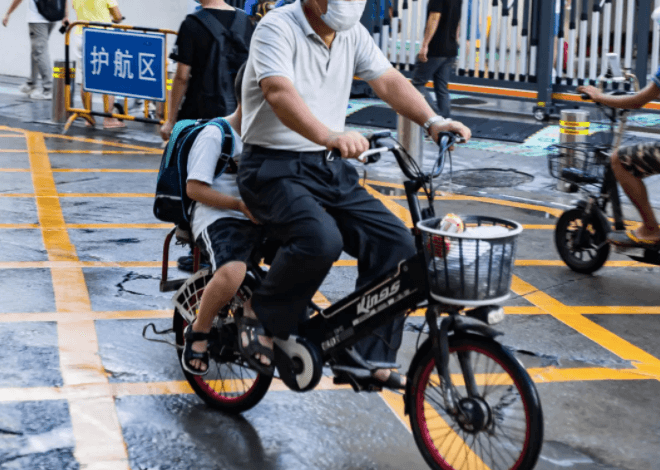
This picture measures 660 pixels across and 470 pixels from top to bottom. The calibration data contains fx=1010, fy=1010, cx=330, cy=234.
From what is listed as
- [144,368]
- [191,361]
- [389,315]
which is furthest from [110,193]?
[389,315]

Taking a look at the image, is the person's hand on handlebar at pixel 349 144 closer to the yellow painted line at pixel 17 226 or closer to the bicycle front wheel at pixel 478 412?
the bicycle front wheel at pixel 478 412

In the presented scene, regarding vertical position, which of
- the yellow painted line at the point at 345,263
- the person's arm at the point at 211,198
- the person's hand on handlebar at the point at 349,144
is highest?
the person's hand on handlebar at the point at 349,144

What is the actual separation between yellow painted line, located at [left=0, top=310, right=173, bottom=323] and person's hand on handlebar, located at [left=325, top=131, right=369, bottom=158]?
2.64m

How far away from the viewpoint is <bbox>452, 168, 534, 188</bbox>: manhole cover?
988cm

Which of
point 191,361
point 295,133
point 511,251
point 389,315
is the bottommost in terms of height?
point 191,361

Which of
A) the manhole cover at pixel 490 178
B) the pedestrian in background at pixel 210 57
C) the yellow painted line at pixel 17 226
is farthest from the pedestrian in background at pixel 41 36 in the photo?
the pedestrian in background at pixel 210 57

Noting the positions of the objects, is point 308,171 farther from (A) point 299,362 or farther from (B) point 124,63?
(B) point 124,63

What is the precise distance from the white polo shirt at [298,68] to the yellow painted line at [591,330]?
225 centimetres

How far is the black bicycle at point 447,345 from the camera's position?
3330 mm

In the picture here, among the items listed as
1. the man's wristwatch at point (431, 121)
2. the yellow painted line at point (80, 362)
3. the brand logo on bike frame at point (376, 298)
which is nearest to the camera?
the brand logo on bike frame at point (376, 298)

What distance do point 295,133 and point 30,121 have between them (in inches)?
399

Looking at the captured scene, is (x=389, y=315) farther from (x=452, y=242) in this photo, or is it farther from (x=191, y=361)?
(x=191, y=361)

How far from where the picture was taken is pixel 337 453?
408 cm

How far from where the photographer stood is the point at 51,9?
1427 cm
